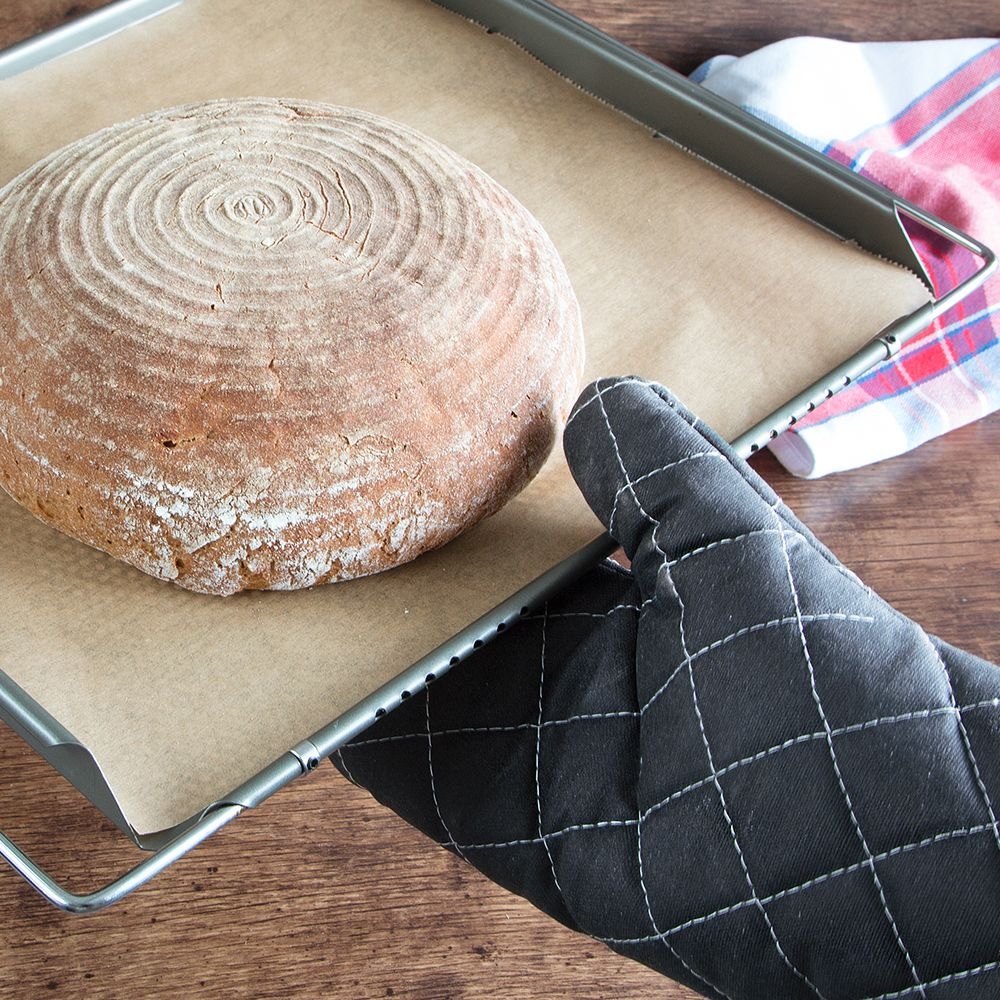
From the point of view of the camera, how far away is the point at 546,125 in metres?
1.10

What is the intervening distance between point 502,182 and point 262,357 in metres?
0.44

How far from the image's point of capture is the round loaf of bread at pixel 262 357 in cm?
68

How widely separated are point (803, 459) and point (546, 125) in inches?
15.4

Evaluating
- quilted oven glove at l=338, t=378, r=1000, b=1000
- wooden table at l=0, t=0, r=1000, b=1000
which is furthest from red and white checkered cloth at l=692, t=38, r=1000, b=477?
quilted oven glove at l=338, t=378, r=1000, b=1000

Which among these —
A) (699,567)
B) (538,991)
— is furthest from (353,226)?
(538,991)

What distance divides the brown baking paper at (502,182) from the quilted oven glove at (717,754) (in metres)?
0.08

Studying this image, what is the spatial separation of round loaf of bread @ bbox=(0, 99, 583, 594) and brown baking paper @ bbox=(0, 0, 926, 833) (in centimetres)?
4

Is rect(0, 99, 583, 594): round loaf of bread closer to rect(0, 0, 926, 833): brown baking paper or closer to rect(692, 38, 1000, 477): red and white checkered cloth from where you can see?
Result: rect(0, 0, 926, 833): brown baking paper

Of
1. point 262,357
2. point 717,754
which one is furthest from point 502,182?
point 717,754

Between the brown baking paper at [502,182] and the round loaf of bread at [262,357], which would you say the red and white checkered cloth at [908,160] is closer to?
the brown baking paper at [502,182]

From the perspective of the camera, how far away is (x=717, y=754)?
62 centimetres

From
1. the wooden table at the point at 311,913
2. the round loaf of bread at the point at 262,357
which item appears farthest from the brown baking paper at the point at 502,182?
the wooden table at the point at 311,913

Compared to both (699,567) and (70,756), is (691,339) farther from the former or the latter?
(70,756)

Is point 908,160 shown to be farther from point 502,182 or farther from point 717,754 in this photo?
point 717,754
